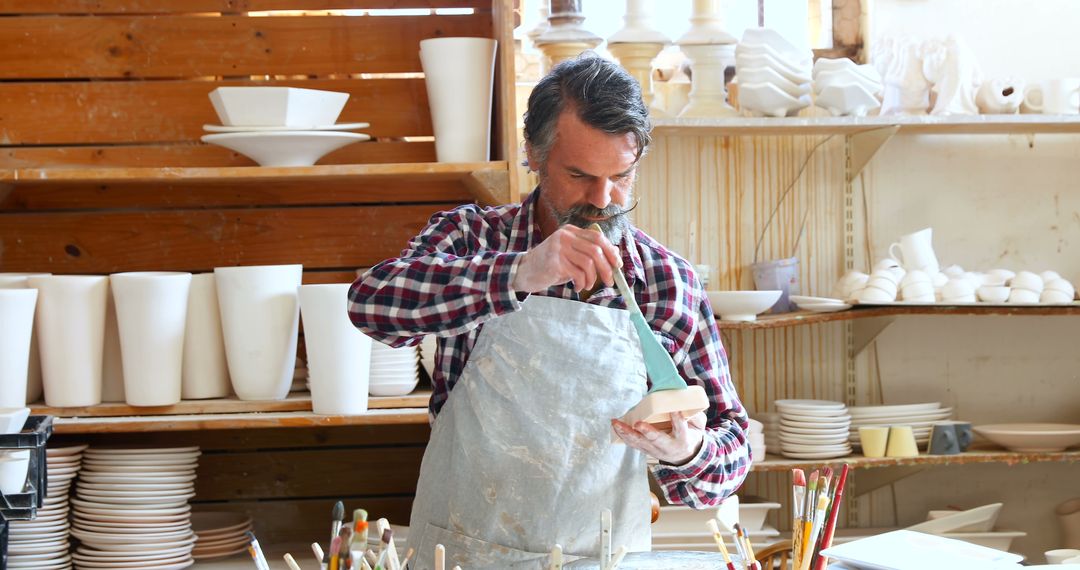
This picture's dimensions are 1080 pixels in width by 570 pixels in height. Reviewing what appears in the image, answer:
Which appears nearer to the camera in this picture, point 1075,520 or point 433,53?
point 433,53

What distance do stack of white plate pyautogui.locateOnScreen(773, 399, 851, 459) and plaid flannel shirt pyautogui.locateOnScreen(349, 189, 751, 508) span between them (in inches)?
48.4

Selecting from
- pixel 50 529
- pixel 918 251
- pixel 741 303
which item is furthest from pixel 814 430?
pixel 50 529

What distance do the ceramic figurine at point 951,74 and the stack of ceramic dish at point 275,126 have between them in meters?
1.58

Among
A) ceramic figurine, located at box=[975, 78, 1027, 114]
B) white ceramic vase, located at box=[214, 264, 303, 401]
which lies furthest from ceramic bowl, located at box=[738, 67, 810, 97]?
white ceramic vase, located at box=[214, 264, 303, 401]

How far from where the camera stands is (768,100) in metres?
3.10

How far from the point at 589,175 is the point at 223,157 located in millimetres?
1464

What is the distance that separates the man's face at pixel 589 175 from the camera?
1.77m

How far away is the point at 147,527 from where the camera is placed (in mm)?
2643

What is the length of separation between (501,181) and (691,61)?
892mm

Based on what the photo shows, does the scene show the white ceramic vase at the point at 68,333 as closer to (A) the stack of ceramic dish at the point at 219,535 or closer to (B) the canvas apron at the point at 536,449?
(A) the stack of ceramic dish at the point at 219,535

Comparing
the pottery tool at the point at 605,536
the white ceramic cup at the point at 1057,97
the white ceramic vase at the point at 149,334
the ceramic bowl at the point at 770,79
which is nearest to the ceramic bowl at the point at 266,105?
the white ceramic vase at the point at 149,334

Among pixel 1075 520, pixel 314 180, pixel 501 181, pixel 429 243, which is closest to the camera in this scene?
pixel 429 243

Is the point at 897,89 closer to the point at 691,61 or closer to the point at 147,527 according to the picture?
the point at 691,61

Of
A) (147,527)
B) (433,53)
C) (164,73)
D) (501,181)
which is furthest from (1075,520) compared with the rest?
(164,73)
